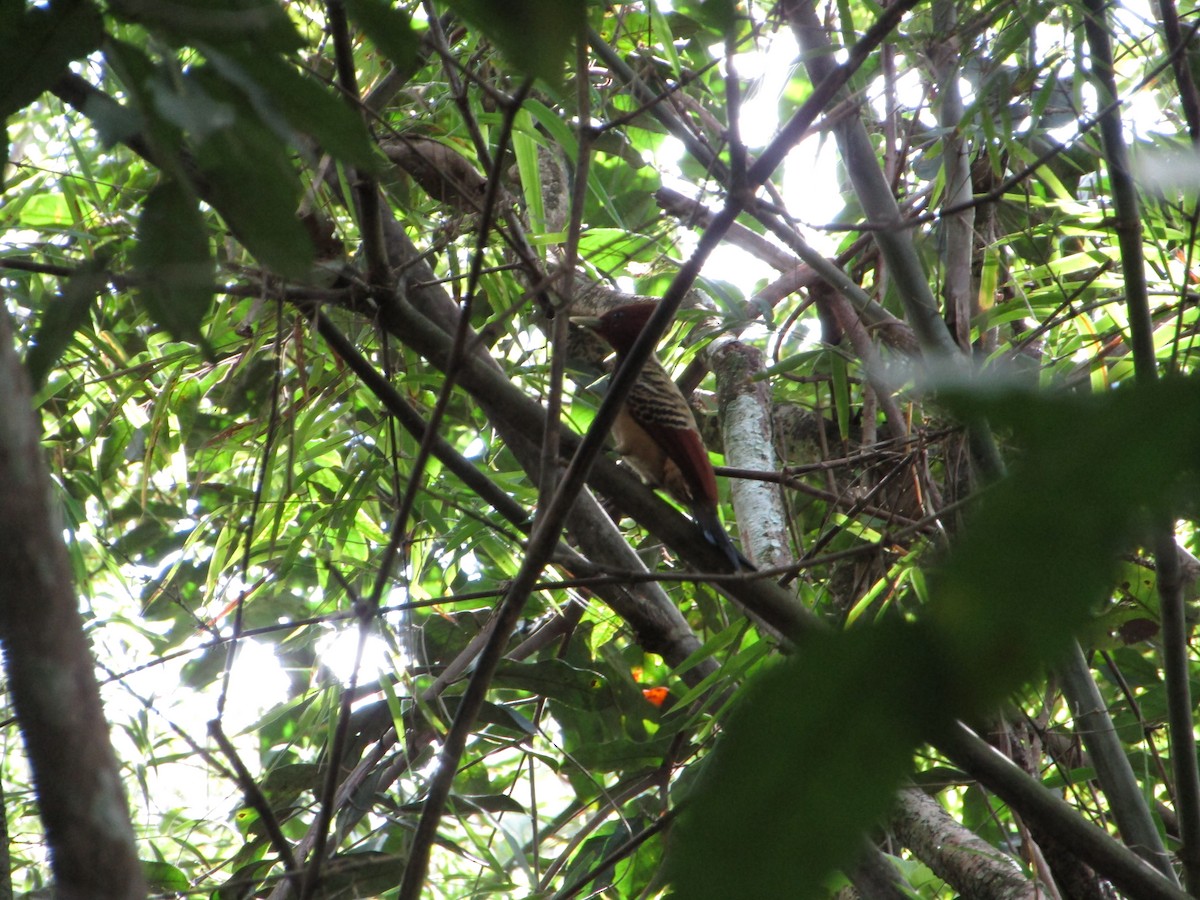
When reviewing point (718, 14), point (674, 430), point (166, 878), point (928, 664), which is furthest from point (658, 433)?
point (928, 664)

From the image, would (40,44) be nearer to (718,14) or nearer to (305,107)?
(305,107)

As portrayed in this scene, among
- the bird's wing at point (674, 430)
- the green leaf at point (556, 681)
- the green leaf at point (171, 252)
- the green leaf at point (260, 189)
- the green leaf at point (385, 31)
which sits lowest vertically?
the green leaf at point (260, 189)

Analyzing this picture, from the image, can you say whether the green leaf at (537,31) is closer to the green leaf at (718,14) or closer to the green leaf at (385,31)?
the green leaf at (385,31)

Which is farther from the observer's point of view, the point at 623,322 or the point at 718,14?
the point at 623,322

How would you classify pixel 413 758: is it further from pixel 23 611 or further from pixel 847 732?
pixel 847 732

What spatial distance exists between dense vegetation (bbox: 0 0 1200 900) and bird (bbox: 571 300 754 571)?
0.12 metres

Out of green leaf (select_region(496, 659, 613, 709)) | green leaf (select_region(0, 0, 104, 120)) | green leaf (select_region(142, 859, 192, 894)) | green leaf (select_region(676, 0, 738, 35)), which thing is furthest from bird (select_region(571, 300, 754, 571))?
green leaf (select_region(0, 0, 104, 120))

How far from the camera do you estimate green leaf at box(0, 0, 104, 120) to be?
78 cm

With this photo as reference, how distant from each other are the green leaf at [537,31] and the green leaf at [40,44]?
1.00 ft

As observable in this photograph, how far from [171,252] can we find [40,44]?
0.17m

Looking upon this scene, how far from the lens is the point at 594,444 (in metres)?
1.32

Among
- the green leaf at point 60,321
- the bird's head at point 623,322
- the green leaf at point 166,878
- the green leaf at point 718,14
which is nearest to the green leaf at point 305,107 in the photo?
the green leaf at point 60,321

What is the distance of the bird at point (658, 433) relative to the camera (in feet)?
10.4

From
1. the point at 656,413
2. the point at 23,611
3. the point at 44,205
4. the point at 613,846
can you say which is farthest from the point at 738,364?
the point at 23,611
